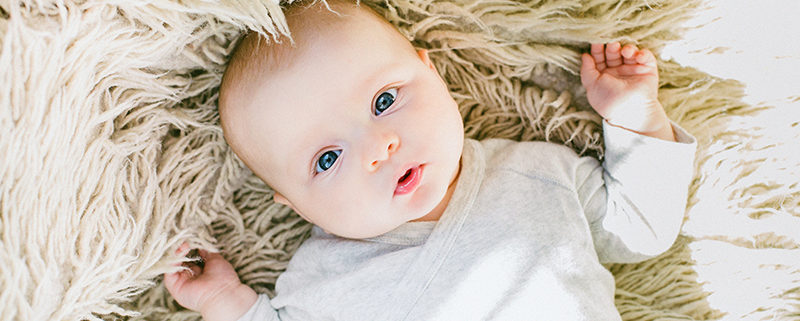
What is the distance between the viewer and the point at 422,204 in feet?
3.16

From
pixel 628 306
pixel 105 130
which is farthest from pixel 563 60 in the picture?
pixel 105 130

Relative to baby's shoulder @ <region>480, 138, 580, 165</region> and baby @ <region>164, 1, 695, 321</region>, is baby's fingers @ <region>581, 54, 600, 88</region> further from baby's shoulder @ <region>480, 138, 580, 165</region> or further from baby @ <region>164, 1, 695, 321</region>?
baby's shoulder @ <region>480, 138, 580, 165</region>

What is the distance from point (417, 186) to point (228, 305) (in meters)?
0.47

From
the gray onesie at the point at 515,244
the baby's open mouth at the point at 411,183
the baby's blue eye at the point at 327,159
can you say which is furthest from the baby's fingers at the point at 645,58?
the baby's blue eye at the point at 327,159

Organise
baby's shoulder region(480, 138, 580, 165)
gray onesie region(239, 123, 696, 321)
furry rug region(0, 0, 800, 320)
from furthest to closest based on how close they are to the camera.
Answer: baby's shoulder region(480, 138, 580, 165)
gray onesie region(239, 123, 696, 321)
furry rug region(0, 0, 800, 320)

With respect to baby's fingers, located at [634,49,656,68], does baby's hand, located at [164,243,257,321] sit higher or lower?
lower

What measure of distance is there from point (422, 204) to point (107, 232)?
21.8 inches

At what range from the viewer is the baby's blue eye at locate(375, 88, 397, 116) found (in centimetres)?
97

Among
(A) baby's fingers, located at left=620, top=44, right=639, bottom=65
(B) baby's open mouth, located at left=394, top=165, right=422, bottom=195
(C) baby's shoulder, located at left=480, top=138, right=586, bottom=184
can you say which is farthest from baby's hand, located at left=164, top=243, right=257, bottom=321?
(A) baby's fingers, located at left=620, top=44, right=639, bottom=65

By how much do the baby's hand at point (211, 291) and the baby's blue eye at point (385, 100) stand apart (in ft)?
1.61

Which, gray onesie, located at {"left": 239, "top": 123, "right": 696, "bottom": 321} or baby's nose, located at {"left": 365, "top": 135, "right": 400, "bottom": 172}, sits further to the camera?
gray onesie, located at {"left": 239, "top": 123, "right": 696, "bottom": 321}

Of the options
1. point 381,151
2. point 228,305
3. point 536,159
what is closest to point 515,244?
point 536,159

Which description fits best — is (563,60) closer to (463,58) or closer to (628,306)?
(463,58)

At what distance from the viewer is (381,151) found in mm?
911
